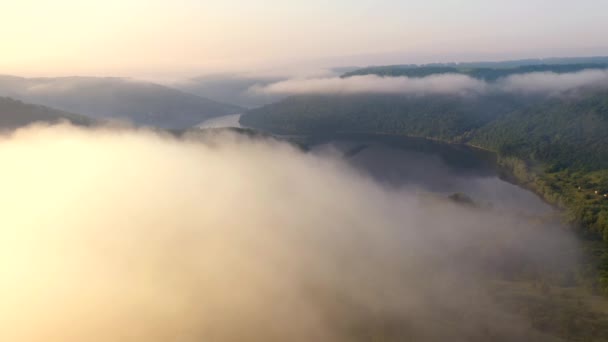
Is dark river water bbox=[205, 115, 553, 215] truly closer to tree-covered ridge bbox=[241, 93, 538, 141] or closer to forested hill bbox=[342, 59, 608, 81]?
tree-covered ridge bbox=[241, 93, 538, 141]

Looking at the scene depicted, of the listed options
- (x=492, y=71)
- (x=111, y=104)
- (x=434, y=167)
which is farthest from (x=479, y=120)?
(x=111, y=104)

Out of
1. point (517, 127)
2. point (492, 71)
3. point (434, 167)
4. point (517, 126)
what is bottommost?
point (434, 167)

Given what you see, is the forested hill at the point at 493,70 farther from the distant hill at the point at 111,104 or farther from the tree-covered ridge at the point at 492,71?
the distant hill at the point at 111,104

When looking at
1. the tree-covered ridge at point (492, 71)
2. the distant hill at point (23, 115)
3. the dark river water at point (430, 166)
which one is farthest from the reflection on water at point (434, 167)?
the tree-covered ridge at point (492, 71)

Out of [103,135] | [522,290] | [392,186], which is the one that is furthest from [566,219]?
[103,135]

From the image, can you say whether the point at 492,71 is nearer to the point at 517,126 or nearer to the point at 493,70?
the point at 493,70

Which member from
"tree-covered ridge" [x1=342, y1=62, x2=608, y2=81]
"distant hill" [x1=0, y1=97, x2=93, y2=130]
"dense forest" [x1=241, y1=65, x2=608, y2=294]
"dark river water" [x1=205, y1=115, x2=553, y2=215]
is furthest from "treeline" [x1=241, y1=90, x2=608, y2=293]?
"distant hill" [x1=0, y1=97, x2=93, y2=130]
